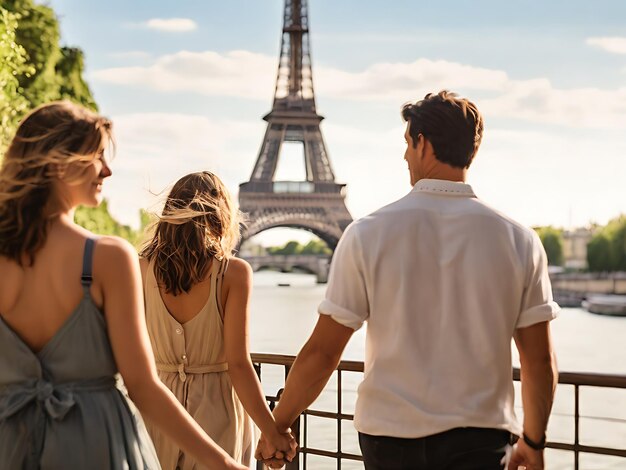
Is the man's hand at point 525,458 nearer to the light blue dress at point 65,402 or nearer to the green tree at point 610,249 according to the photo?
the light blue dress at point 65,402

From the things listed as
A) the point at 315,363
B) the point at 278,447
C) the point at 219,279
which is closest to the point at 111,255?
the point at 315,363

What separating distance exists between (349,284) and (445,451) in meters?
0.48

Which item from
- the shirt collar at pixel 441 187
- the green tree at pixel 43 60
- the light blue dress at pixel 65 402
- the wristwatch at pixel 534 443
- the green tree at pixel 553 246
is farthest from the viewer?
the green tree at pixel 553 246

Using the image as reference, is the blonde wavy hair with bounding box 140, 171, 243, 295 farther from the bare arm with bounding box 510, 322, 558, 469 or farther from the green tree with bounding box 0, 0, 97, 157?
the green tree with bounding box 0, 0, 97, 157

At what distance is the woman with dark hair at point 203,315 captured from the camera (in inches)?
119

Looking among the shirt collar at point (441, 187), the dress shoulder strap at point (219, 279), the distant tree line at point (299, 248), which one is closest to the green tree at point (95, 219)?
the dress shoulder strap at point (219, 279)

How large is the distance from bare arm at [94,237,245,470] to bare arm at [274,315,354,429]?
0.59 metres

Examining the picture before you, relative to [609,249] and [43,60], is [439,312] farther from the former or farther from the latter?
[609,249]

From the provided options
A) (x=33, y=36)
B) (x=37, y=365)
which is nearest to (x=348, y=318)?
(x=37, y=365)

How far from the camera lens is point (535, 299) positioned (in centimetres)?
266

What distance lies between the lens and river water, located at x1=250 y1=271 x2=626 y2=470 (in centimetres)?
1652

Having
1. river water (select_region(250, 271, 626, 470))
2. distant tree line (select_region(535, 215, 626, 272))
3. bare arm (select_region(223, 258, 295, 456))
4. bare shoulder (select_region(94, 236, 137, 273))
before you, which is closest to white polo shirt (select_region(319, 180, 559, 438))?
bare arm (select_region(223, 258, 295, 456))

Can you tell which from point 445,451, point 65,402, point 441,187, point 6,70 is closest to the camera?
point 65,402

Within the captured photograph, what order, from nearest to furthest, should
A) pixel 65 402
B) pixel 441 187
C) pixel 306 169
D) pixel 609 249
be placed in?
1. pixel 65 402
2. pixel 441 187
3. pixel 306 169
4. pixel 609 249
